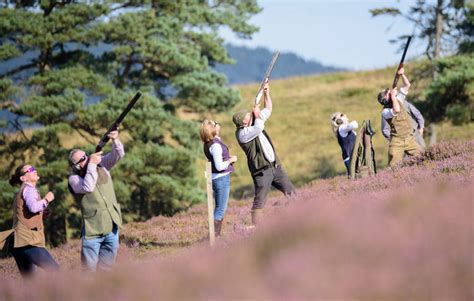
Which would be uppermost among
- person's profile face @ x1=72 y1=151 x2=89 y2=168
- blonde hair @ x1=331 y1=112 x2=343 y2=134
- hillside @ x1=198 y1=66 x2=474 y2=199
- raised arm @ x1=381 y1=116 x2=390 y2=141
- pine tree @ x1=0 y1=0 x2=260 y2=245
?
person's profile face @ x1=72 y1=151 x2=89 y2=168

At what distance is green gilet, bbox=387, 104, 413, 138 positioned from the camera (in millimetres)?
14919

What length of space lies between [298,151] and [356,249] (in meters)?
41.3

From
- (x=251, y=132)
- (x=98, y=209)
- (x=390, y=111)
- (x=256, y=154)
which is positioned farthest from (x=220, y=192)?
(x=390, y=111)

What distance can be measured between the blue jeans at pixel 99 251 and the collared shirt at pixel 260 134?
2815 millimetres

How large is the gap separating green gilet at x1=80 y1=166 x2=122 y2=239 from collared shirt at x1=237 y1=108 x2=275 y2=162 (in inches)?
109

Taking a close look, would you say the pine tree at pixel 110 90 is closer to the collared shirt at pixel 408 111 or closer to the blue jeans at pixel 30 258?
the collared shirt at pixel 408 111

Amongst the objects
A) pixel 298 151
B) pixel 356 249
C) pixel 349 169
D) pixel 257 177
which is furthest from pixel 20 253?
pixel 298 151

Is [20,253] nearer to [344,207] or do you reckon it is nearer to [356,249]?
[344,207]

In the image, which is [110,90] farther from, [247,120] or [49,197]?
→ [49,197]

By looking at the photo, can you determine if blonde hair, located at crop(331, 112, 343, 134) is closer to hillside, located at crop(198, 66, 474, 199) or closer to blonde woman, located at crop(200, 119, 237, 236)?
blonde woman, located at crop(200, 119, 237, 236)

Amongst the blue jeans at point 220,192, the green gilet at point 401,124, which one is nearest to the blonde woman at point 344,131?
the green gilet at point 401,124

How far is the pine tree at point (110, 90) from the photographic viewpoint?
28.0 meters

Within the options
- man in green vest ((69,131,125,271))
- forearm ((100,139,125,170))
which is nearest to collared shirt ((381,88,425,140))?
forearm ((100,139,125,170))

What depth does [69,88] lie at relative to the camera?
A: 93.4ft
